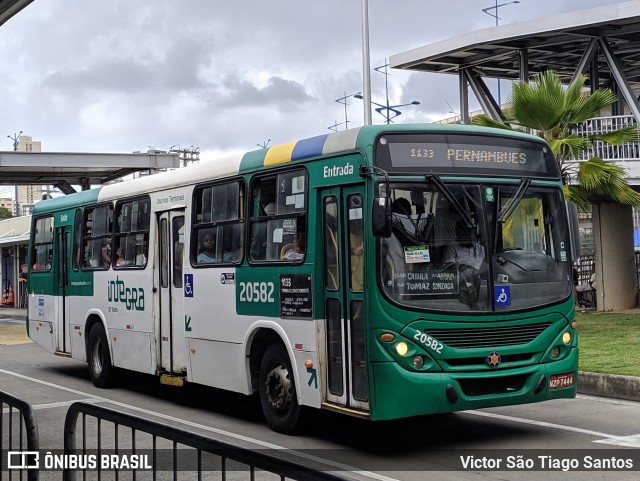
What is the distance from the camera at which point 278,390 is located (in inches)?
410

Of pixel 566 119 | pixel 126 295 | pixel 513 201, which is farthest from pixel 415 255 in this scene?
pixel 566 119

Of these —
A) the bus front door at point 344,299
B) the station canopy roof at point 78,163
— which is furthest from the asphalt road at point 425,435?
the station canopy roof at point 78,163

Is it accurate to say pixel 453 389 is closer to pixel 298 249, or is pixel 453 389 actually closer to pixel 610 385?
pixel 298 249

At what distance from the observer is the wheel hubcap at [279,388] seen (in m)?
10.2

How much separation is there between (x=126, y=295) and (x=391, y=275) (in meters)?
6.45

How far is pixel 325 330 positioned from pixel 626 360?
6.49m

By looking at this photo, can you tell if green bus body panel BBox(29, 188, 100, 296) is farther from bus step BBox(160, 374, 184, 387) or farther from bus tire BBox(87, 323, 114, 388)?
bus step BBox(160, 374, 184, 387)

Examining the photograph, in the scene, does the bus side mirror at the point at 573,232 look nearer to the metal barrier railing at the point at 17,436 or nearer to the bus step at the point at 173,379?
the bus step at the point at 173,379

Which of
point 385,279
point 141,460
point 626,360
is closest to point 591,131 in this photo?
point 626,360

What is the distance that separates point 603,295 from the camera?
24.1m

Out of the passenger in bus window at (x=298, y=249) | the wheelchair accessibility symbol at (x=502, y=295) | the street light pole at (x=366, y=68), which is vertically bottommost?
the wheelchair accessibility symbol at (x=502, y=295)

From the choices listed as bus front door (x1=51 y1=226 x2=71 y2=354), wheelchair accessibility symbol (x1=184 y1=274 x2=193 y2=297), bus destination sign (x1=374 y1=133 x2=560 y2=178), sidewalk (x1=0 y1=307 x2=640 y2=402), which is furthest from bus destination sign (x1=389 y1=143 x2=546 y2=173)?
bus front door (x1=51 y1=226 x2=71 y2=354)

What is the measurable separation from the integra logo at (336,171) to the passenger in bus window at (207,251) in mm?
2635

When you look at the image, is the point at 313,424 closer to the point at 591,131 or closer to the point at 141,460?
the point at 141,460
